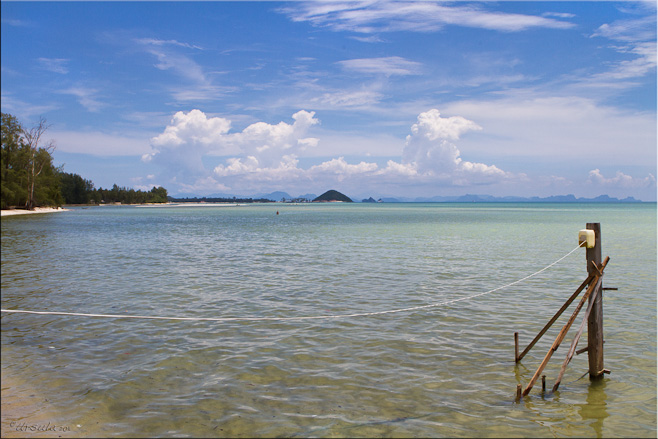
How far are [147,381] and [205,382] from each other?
1.19 meters

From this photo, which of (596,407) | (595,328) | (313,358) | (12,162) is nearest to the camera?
(596,407)

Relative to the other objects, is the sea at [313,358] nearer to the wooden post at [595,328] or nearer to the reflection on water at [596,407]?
the reflection on water at [596,407]

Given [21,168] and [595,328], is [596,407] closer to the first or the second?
[595,328]

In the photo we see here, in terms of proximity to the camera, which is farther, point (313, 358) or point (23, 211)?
point (23, 211)

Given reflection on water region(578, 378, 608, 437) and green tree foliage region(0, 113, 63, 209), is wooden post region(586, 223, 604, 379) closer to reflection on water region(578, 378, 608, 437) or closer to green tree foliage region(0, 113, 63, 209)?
reflection on water region(578, 378, 608, 437)

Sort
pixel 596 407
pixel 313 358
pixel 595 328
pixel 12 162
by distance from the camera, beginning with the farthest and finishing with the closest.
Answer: pixel 12 162 < pixel 313 358 < pixel 595 328 < pixel 596 407

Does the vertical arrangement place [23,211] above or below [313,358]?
above

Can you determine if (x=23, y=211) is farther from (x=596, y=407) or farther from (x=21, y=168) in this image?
(x=596, y=407)

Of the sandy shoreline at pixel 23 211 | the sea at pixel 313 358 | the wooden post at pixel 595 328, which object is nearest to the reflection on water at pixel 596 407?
the sea at pixel 313 358

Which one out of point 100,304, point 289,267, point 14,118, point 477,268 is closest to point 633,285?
point 477,268

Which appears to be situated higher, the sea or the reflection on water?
the sea

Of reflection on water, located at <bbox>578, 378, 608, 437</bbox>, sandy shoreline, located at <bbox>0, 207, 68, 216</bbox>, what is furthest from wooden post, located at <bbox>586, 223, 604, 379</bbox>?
sandy shoreline, located at <bbox>0, 207, 68, 216</bbox>

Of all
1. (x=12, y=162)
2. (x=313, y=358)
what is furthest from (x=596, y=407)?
(x=12, y=162)

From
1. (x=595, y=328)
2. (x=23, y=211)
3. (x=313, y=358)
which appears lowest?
(x=313, y=358)
